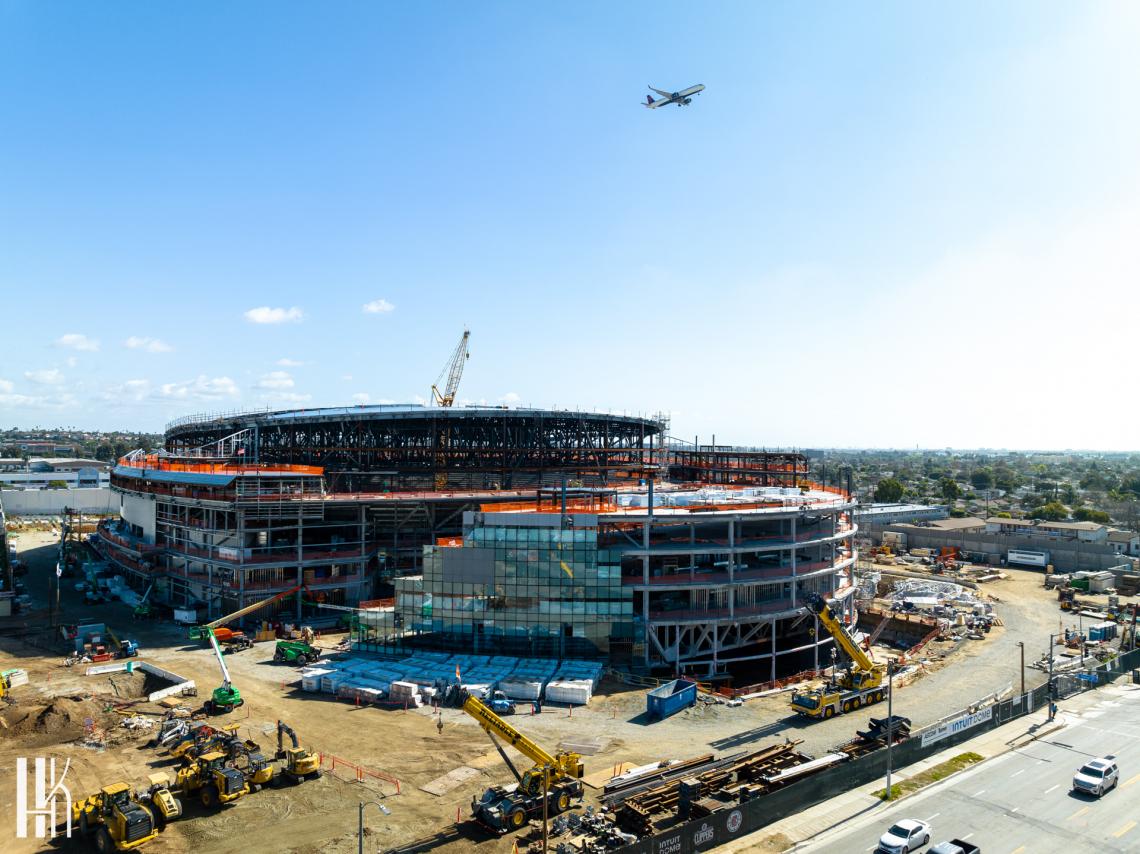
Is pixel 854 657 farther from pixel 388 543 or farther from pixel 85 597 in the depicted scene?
pixel 85 597

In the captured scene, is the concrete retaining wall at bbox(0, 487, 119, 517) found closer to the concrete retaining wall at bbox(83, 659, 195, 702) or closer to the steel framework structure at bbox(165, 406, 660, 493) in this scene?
the steel framework structure at bbox(165, 406, 660, 493)

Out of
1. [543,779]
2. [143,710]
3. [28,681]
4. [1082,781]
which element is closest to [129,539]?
[28,681]

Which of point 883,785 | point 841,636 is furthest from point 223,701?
point 841,636

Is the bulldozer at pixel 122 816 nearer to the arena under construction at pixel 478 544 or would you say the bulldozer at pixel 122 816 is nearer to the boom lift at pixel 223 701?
the boom lift at pixel 223 701

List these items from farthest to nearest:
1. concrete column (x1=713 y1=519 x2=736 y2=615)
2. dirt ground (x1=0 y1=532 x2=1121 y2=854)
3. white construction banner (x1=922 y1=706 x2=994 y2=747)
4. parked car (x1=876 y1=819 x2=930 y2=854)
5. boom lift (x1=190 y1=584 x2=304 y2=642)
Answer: boom lift (x1=190 y1=584 x2=304 y2=642), concrete column (x1=713 y1=519 x2=736 y2=615), white construction banner (x1=922 y1=706 x2=994 y2=747), dirt ground (x1=0 y1=532 x2=1121 y2=854), parked car (x1=876 y1=819 x2=930 y2=854)

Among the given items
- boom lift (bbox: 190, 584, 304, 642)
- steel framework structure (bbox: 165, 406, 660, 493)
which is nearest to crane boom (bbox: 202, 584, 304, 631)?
boom lift (bbox: 190, 584, 304, 642)

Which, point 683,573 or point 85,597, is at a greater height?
point 683,573

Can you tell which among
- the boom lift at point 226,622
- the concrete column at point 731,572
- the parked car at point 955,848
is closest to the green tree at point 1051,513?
the concrete column at point 731,572
